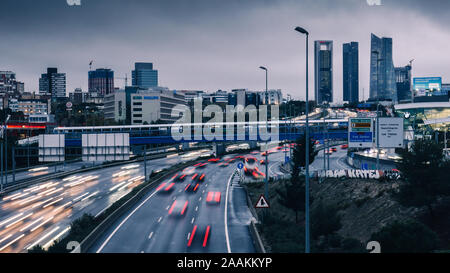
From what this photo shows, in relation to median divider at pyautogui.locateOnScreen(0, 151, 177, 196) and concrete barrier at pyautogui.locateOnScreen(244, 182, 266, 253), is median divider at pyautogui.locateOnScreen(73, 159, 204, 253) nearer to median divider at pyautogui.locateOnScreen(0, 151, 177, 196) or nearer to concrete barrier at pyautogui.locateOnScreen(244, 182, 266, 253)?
concrete barrier at pyautogui.locateOnScreen(244, 182, 266, 253)

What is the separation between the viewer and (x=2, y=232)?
3647 centimetres

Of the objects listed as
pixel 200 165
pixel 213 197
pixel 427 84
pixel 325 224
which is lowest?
pixel 213 197

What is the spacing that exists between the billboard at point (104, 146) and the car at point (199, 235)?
31.5ft

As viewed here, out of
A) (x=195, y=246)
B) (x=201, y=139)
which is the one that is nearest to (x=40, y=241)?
(x=195, y=246)

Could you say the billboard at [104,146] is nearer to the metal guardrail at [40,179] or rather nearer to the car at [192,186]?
the car at [192,186]

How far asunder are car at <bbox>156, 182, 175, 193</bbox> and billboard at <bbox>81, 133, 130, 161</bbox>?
19.8 meters

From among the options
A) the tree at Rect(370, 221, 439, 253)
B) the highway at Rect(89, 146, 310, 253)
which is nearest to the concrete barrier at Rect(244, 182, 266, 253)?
the highway at Rect(89, 146, 310, 253)

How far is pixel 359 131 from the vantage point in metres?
39.5

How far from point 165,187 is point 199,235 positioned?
97.5ft

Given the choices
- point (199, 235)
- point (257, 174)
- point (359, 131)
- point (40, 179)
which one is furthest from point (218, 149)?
point (199, 235)

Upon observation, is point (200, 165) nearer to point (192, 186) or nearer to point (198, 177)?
point (198, 177)

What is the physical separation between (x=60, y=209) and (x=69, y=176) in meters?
32.6
